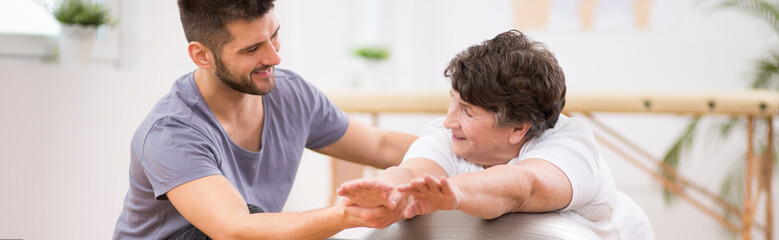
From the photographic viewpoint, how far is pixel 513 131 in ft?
Result: 4.23

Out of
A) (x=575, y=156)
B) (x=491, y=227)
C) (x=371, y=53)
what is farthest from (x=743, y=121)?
(x=491, y=227)

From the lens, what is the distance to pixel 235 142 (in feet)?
5.00

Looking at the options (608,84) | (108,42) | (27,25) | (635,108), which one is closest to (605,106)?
(635,108)

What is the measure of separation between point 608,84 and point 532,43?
3.89 metres

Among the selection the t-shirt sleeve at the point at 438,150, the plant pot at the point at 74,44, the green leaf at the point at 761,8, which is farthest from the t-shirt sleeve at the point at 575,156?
the green leaf at the point at 761,8

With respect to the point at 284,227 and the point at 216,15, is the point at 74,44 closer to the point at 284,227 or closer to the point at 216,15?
the point at 216,15

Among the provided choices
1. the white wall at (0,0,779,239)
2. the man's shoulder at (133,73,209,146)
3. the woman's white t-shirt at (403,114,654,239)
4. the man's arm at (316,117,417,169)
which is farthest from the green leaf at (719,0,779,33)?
the man's shoulder at (133,73,209,146)

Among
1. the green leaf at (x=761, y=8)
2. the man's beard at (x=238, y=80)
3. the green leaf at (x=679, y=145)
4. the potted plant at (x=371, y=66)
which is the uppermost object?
the man's beard at (x=238, y=80)

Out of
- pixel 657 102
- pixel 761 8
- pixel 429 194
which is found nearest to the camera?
pixel 429 194

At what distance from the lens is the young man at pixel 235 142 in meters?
1.21

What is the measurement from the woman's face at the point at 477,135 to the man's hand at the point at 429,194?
245mm

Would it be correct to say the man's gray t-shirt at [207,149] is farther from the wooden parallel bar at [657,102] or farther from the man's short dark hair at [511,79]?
the wooden parallel bar at [657,102]

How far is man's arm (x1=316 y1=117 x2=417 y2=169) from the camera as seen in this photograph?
5.87ft

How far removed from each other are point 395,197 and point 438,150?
26 centimetres
